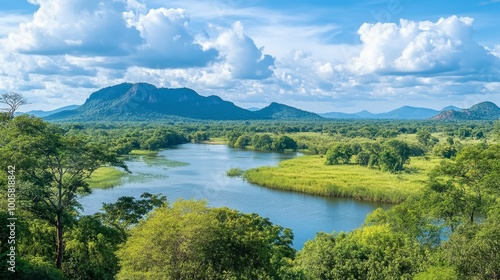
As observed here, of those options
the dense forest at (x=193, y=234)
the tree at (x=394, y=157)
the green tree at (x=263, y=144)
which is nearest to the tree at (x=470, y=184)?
the dense forest at (x=193, y=234)

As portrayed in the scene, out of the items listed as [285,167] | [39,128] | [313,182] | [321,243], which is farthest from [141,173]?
[321,243]

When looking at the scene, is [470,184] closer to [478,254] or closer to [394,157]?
[478,254]

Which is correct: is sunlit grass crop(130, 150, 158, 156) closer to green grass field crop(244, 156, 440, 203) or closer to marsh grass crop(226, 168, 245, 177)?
marsh grass crop(226, 168, 245, 177)

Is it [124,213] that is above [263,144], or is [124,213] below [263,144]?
below

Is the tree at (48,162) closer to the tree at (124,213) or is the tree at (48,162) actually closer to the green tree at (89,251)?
the green tree at (89,251)

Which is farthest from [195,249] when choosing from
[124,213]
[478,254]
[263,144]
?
[263,144]

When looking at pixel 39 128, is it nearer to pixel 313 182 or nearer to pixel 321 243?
pixel 321 243

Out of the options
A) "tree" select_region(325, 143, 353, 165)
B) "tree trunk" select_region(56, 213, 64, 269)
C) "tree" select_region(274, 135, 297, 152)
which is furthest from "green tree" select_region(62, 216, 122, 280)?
"tree" select_region(274, 135, 297, 152)
